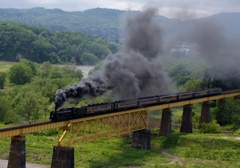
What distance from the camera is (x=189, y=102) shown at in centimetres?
7238

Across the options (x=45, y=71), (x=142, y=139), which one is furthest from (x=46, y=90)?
(x=142, y=139)

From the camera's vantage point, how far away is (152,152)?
59844 mm

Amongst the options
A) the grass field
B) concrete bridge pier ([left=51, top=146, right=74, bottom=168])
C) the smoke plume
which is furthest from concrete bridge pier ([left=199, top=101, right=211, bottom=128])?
the grass field

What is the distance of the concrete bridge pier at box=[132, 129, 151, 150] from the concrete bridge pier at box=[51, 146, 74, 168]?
54.0 ft

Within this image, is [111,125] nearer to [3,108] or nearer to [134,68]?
[134,68]

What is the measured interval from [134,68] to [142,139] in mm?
14090

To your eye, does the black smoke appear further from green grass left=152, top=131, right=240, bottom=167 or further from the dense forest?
green grass left=152, top=131, right=240, bottom=167

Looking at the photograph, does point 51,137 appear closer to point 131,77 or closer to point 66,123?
point 131,77

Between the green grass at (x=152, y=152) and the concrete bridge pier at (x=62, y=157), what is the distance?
429 centimetres

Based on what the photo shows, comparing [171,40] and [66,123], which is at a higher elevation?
[171,40]

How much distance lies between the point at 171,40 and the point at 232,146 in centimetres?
4044

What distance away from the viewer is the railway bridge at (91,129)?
43.9 metres

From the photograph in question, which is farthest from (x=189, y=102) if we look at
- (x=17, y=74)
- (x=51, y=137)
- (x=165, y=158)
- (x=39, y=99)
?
(x=17, y=74)

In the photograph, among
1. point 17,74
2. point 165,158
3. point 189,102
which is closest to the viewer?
point 165,158
